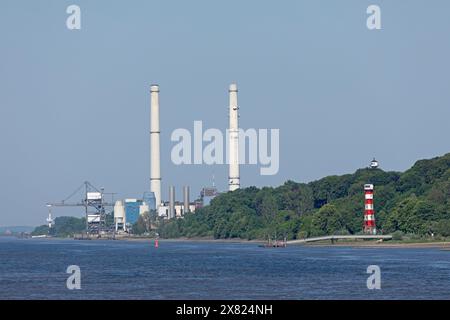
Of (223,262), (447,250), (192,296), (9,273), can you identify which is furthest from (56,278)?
(447,250)

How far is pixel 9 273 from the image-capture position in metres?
120

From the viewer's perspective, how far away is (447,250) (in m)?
185

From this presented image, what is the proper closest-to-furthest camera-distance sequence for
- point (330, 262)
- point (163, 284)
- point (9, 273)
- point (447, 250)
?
point (163, 284)
point (9, 273)
point (330, 262)
point (447, 250)
